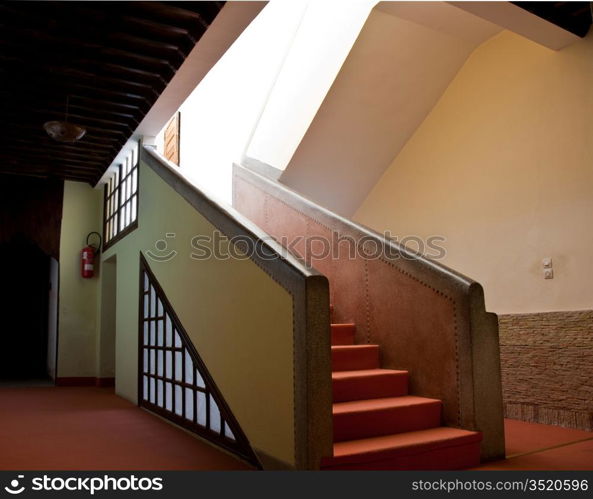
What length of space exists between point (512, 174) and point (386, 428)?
8.50ft

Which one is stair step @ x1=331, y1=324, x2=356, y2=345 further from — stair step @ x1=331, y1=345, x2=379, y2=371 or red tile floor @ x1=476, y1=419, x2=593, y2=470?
red tile floor @ x1=476, y1=419, x2=593, y2=470

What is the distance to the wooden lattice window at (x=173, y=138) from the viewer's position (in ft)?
26.4

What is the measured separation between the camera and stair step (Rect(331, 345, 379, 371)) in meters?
3.78

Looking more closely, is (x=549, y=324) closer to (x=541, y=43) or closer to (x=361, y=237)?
(x=361, y=237)

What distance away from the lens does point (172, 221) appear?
15.7ft

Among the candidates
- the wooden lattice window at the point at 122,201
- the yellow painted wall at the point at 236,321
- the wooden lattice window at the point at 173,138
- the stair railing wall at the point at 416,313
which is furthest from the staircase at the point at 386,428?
the wooden lattice window at the point at 173,138

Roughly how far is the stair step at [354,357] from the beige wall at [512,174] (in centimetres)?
144

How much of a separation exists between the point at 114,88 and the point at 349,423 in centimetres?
354

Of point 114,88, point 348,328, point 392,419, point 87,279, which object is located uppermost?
point 114,88

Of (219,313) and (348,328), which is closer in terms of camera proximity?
(219,313)

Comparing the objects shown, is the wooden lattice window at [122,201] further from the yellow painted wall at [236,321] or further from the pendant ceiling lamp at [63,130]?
the pendant ceiling lamp at [63,130]

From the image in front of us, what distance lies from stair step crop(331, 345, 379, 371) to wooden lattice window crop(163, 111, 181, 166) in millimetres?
5060

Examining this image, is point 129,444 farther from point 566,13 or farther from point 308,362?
point 566,13

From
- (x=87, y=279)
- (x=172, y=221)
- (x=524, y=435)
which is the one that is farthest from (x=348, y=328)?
(x=87, y=279)
